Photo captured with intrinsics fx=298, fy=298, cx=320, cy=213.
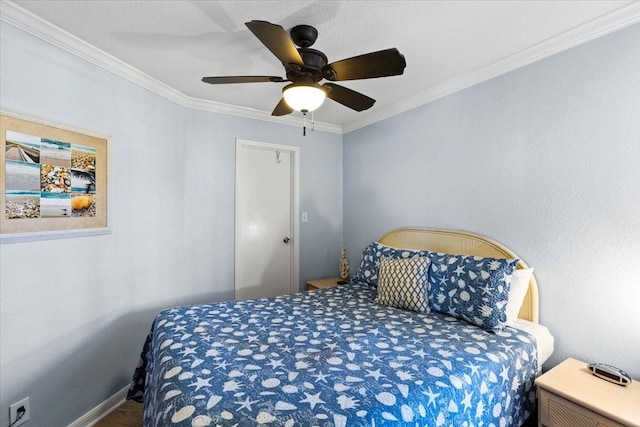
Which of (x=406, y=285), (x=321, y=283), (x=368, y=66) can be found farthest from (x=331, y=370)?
(x=321, y=283)

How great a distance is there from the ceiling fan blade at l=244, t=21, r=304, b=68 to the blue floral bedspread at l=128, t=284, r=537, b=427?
148 cm

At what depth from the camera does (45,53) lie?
1764 millimetres

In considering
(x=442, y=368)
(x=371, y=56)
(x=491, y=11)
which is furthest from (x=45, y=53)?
(x=442, y=368)

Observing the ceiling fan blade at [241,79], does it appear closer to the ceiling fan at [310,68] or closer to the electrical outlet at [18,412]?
the ceiling fan at [310,68]

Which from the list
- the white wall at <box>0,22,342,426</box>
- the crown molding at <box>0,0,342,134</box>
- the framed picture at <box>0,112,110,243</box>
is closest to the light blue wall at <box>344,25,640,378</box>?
the white wall at <box>0,22,342,426</box>

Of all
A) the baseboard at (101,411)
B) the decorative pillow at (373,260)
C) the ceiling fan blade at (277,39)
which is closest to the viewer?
the ceiling fan blade at (277,39)

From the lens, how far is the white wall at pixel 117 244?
166cm

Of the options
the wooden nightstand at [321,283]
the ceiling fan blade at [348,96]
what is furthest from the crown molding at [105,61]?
the wooden nightstand at [321,283]

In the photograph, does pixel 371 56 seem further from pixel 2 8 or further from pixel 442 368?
pixel 2 8

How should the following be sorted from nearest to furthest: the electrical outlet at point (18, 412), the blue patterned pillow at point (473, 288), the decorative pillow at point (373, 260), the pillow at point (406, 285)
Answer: the electrical outlet at point (18, 412)
the blue patterned pillow at point (473, 288)
the pillow at point (406, 285)
the decorative pillow at point (373, 260)

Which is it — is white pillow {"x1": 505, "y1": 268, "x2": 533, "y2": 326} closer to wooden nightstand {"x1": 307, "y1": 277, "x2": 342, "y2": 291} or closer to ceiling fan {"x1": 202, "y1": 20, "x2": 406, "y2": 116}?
ceiling fan {"x1": 202, "y1": 20, "x2": 406, "y2": 116}

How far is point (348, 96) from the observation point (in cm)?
194

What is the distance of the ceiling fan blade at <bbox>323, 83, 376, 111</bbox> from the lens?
186cm

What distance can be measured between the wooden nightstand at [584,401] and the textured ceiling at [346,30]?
1925 millimetres
